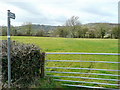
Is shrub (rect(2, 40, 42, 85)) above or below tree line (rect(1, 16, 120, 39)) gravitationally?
below

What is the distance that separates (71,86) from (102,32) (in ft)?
110

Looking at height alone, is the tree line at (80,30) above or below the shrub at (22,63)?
above

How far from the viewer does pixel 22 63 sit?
335 centimetres

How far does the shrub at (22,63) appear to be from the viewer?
10.9 feet

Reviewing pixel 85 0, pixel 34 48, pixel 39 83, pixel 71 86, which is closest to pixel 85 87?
A: pixel 71 86

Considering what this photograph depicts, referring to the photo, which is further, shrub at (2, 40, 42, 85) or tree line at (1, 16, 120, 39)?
tree line at (1, 16, 120, 39)

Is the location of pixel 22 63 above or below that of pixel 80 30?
below

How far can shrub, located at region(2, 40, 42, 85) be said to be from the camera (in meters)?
3.32

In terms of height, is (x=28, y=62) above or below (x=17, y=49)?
below

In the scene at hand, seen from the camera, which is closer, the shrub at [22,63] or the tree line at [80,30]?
the shrub at [22,63]

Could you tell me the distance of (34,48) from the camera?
3.61m

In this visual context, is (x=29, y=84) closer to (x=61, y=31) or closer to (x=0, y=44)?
(x=0, y=44)

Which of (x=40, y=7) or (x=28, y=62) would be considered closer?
(x=28, y=62)

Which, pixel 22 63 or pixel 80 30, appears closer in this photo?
pixel 22 63
